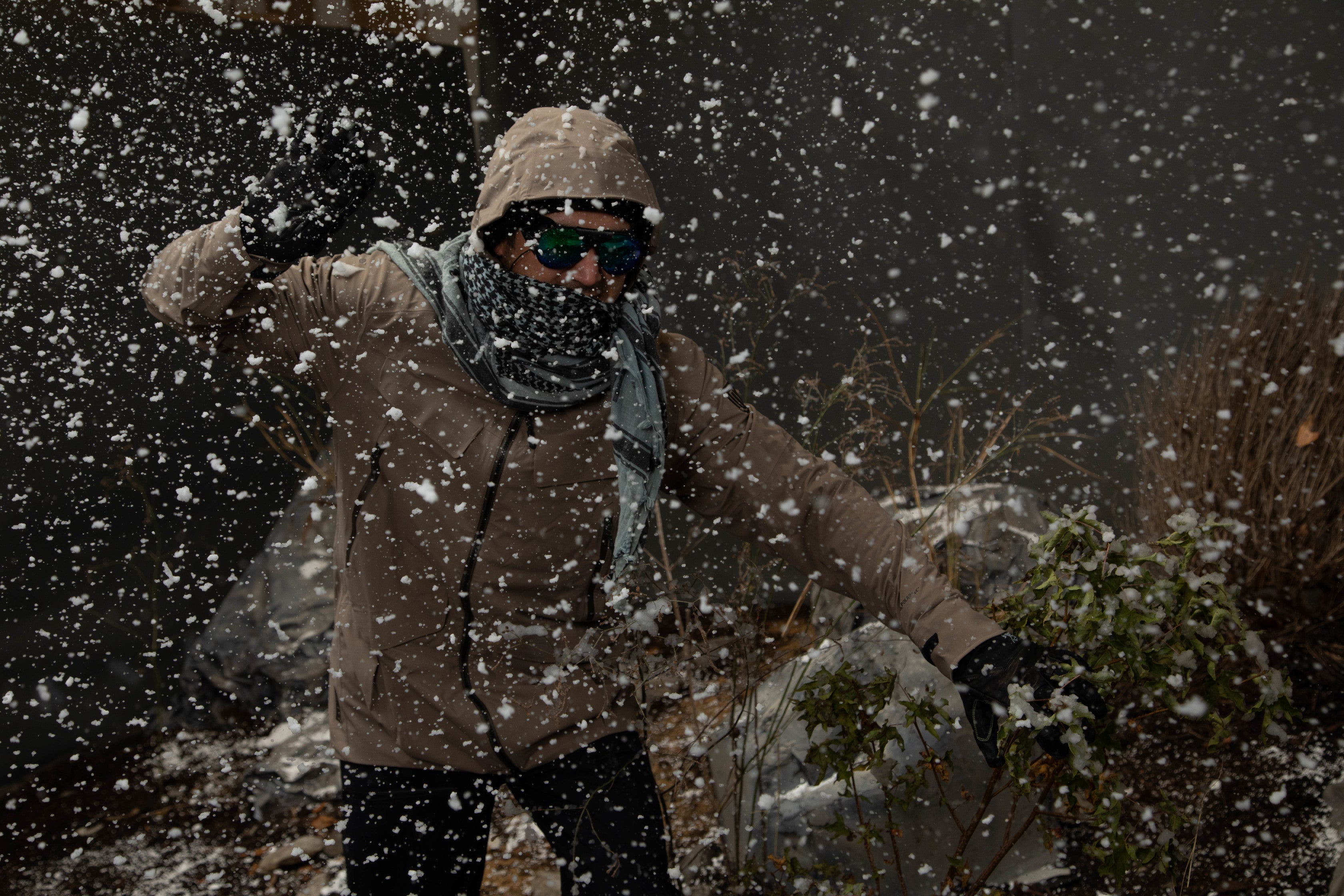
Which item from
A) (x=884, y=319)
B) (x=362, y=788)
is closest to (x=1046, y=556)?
(x=362, y=788)

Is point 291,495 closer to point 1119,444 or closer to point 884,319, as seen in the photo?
point 884,319

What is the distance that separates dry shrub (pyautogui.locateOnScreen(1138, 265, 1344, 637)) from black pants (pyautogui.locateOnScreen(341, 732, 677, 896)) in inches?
95.6

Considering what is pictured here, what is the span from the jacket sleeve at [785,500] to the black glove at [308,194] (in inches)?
27.3

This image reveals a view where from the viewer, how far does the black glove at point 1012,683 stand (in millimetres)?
1647

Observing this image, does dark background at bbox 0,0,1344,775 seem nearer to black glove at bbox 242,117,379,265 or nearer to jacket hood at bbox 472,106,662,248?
black glove at bbox 242,117,379,265

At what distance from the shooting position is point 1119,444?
16.5ft

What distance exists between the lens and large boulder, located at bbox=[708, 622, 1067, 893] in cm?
276

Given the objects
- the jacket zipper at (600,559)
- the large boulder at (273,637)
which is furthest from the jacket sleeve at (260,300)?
the large boulder at (273,637)

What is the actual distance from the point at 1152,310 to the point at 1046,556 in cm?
346

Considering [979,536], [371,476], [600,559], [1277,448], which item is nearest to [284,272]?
[371,476]

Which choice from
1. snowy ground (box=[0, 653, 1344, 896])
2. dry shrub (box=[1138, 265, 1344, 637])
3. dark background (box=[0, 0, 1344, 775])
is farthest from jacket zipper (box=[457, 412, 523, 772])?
dry shrub (box=[1138, 265, 1344, 637])

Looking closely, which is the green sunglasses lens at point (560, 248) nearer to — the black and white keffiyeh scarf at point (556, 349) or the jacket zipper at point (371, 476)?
the black and white keffiyeh scarf at point (556, 349)

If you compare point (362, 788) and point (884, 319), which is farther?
point (884, 319)

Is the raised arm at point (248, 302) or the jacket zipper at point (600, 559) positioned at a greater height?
the raised arm at point (248, 302)
